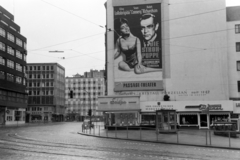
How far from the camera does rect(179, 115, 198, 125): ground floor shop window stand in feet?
149

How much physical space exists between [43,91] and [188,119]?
83447 millimetres

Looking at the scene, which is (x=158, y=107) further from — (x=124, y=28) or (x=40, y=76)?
(x=40, y=76)

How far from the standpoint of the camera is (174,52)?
1909 inches

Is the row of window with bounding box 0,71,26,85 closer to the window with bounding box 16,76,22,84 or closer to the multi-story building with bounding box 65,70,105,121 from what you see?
the window with bounding box 16,76,22,84

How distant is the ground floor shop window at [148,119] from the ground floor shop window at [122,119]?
150cm

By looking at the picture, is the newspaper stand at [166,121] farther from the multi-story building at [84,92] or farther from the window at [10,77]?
the multi-story building at [84,92]

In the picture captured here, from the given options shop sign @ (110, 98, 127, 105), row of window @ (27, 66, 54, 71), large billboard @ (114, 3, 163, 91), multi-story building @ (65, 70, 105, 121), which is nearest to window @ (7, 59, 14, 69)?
large billboard @ (114, 3, 163, 91)

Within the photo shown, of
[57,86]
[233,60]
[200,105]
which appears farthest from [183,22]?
[57,86]

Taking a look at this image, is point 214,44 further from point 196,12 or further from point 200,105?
point 200,105

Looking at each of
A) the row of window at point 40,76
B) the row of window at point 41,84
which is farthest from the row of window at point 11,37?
the row of window at point 41,84

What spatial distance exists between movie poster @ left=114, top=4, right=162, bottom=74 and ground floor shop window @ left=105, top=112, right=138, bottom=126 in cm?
697

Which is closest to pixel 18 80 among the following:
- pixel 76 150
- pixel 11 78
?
pixel 11 78

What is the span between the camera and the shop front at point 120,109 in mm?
45125

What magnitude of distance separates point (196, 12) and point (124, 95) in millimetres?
16376
